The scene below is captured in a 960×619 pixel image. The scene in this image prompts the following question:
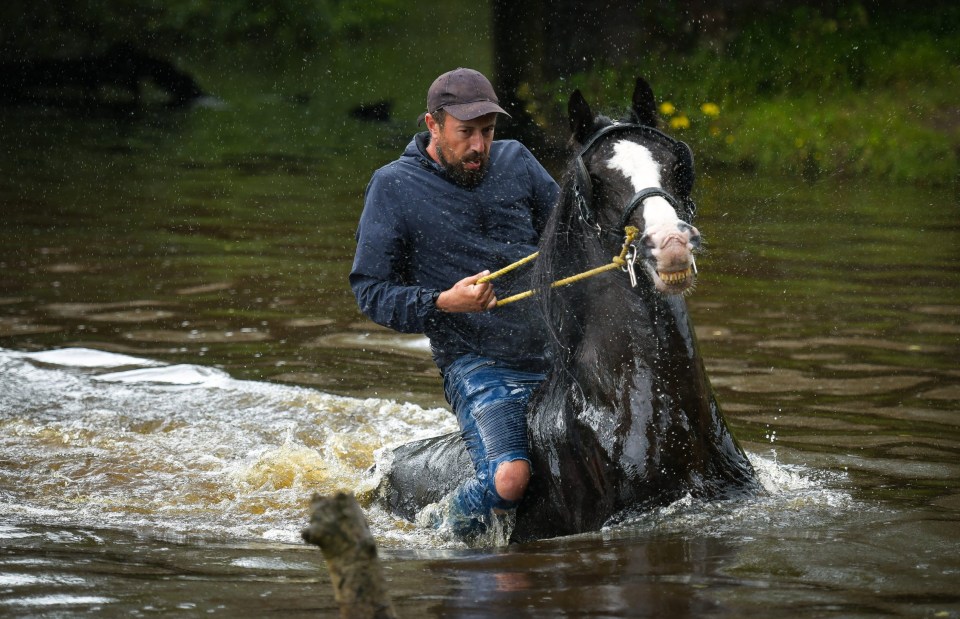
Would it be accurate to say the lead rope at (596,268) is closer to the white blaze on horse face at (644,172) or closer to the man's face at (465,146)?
the white blaze on horse face at (644,172)

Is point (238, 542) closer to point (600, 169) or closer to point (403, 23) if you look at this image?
point (600, 169)

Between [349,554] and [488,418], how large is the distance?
2233 millimetres

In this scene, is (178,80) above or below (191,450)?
above

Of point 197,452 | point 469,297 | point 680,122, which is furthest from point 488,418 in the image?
point 680,122

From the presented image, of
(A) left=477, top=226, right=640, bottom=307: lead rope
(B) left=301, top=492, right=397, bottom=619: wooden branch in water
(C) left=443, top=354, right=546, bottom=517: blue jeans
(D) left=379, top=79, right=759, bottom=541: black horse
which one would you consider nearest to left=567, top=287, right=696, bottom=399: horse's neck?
(D) left=379, top=79, right=759, bottom=541: black horse

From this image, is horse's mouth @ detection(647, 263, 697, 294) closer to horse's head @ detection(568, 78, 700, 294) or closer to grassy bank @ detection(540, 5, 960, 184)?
horse's head @ detection(568, 78, 700, 294)

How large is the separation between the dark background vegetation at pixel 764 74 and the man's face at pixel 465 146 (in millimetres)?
11863

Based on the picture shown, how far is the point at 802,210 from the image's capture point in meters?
14.8

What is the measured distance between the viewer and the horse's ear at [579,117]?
505cm

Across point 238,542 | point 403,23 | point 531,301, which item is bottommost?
point 238,542

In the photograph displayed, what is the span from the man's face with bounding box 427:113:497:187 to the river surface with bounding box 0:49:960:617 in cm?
157

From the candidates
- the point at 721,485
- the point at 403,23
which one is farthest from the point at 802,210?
the point at 403,23

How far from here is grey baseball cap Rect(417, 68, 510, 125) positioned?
18.0 ft

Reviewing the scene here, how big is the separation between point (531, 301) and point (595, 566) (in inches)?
54.8
